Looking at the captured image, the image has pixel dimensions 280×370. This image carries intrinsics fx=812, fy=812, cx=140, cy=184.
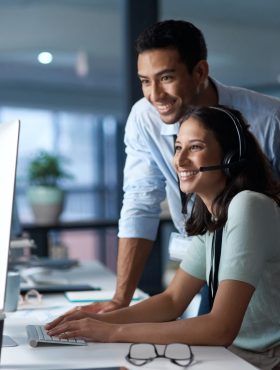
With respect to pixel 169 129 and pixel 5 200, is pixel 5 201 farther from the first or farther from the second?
pixel 169 129

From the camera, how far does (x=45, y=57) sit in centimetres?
610

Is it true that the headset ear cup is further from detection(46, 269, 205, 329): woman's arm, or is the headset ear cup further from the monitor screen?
the monitor screen

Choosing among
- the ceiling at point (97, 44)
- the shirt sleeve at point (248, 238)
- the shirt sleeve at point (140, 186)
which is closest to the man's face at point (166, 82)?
the shirt sleeve at point (140, 186)

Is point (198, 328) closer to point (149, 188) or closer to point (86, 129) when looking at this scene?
point (149, 188)

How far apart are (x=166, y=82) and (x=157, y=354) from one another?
41.0 inches

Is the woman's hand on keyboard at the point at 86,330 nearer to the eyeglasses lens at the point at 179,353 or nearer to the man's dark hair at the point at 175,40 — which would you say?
the eyeglasses lens at the point at 179,353

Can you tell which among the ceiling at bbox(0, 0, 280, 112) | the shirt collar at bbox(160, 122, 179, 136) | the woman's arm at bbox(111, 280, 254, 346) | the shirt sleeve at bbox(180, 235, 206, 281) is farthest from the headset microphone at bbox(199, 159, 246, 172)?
the ceiling at bbox(0, 0, 280, 112)

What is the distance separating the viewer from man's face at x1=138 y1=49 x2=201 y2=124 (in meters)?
2.53

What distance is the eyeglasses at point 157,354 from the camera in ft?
5.71

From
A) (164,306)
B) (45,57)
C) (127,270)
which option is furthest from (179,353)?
(45,57)

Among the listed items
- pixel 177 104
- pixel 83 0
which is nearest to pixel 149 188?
pixel 177 104

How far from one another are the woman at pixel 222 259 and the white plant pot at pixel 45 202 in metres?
2.98

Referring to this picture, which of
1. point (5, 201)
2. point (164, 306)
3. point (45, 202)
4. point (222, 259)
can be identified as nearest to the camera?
point (5, 201)

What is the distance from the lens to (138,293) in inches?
112
